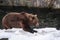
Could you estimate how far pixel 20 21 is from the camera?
1396 mm

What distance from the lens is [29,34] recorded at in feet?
4.22

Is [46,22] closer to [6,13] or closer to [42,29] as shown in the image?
[42,29]

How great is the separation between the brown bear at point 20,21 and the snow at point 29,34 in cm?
5

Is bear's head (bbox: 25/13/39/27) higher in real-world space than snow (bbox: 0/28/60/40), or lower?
higher

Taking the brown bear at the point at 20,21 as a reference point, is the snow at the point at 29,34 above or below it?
below

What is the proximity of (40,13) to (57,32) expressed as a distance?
0.33 metres

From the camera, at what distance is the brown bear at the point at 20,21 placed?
137 centimetres

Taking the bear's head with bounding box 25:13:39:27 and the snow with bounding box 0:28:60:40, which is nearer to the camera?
the snow with bounding box 0:28:60:40

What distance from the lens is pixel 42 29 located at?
1383mm

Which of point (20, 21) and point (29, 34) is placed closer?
point (29, 34)

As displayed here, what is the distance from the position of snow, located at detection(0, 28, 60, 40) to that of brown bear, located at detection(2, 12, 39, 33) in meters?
0.05

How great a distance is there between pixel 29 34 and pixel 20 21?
0.53 ft

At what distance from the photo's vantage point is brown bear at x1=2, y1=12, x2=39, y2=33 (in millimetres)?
1373

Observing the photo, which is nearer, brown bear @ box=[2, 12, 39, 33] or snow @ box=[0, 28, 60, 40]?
snow @ box=[0, 28, 60, 40]
